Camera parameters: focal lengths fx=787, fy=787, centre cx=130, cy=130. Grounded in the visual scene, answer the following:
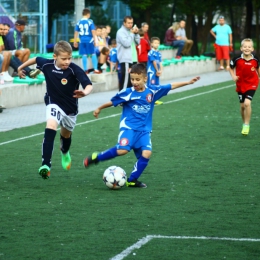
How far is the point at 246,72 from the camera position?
1358cm

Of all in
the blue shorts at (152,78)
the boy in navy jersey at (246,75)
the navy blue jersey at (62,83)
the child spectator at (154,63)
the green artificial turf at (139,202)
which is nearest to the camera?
the green artificial turf at (139,202)

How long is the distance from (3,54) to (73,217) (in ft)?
40.8

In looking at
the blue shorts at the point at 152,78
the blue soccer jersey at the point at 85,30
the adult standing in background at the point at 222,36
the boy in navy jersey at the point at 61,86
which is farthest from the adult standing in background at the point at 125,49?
the adult standing in background at the point at 222,36

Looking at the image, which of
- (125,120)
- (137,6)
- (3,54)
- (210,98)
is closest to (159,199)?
(125,120)

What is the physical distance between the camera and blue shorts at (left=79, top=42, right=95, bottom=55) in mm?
23062

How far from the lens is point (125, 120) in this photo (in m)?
8.92

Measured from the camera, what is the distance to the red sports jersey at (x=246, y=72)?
13.5 m

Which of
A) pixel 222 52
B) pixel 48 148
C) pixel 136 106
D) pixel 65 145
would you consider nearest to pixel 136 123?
pixel 136 106

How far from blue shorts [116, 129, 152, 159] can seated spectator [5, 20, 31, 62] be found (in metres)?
11.4

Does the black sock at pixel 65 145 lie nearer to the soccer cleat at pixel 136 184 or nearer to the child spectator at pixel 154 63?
the soccer cleat at pixel 136 184

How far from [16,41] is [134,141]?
11653 millimetres

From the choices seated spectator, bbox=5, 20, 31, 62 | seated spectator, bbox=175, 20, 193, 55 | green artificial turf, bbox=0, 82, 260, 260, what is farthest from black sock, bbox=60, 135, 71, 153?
seated spectator, bbox=175, 20, 193, 55

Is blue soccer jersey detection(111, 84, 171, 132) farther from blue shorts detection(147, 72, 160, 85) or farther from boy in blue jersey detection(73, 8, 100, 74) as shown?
boy in blue jersey detection(73, 8, 100, 74)

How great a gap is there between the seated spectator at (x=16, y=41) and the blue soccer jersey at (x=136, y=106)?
37.1 feet
